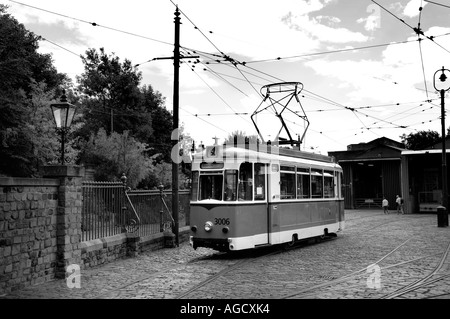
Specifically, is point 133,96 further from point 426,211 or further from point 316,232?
point 316,232

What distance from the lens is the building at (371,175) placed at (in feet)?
141

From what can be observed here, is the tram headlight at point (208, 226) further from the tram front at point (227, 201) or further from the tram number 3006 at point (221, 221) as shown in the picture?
Answer: the tram number 3006 at point (221, 221)

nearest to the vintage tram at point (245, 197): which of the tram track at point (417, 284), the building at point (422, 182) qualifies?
the tram track at point (417, 284)

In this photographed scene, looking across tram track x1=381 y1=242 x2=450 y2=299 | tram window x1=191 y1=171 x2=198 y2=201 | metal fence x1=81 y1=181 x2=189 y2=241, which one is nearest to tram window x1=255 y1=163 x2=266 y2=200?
tram window x1=191 y1=171 x2=198 y2=201

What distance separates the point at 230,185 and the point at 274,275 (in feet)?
10.5

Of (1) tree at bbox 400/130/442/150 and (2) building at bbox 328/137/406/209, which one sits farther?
(1) tree at bbox 400/130/442/150

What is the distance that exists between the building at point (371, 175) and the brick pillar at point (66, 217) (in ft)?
114

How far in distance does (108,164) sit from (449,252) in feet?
117

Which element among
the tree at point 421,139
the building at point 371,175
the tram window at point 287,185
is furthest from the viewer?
the tree at point 421,139

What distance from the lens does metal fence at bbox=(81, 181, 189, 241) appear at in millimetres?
12227

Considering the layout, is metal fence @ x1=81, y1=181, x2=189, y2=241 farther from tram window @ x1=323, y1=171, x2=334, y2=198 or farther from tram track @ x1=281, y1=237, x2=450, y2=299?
tram track @ x1=281, y1=237, x2=450, y2=299

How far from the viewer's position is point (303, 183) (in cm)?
1614

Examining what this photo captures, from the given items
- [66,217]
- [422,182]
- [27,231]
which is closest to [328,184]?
[66,217]

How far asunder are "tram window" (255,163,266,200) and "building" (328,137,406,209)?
30602mm
